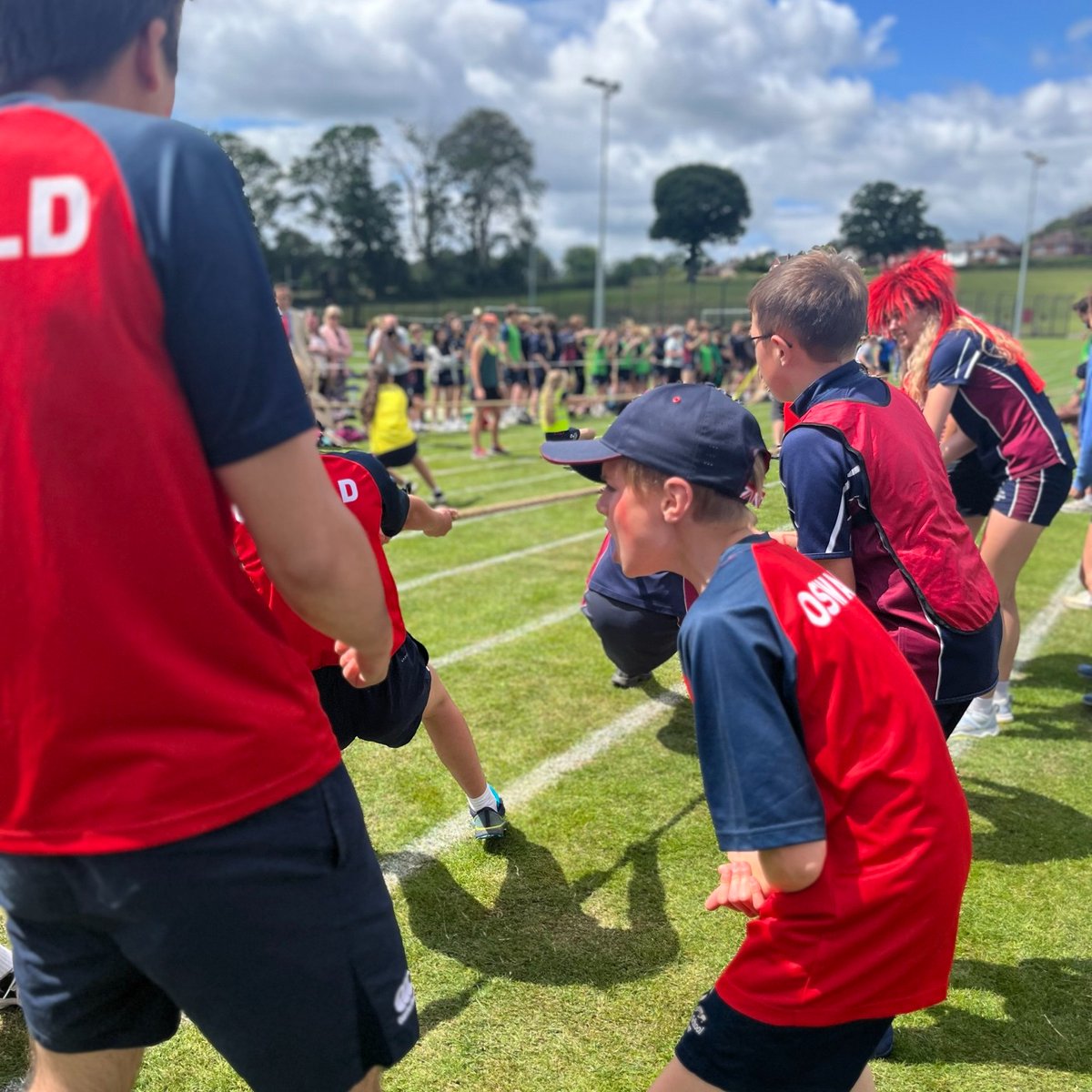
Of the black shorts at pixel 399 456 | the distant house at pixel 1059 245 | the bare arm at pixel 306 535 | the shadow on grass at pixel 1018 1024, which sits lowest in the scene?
the shadow on grass at pixel 1018 1024

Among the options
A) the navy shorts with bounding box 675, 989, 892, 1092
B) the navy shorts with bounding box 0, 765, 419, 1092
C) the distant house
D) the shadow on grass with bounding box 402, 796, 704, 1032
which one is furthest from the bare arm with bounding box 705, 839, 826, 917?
the distant house

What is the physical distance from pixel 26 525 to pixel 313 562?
0.36m

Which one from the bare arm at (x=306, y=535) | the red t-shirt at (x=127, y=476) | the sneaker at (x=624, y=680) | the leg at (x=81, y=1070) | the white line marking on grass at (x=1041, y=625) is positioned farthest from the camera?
the white line marking on grass at (x=1041, y=625)

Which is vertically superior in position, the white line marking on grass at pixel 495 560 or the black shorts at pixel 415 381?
the black shorts at pixel 415 381

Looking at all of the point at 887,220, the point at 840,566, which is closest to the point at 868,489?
the point at 840,566

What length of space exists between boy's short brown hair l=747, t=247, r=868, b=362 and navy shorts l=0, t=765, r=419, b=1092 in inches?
80.3

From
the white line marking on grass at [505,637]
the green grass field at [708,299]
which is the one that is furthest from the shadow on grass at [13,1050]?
the green grass field at [708,299]

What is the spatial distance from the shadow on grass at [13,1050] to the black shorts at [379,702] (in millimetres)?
1207

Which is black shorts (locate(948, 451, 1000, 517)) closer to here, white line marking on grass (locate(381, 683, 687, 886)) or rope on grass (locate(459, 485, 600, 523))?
white line marking on grass (locate(381, 683, 687, 886))

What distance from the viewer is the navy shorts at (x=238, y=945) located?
129 cm

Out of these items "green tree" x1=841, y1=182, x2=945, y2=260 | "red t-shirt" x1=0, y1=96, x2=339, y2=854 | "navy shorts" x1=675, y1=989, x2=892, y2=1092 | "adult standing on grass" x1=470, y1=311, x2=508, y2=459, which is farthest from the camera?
"green tree" x1=841, y1=182, x2=945, y2=260

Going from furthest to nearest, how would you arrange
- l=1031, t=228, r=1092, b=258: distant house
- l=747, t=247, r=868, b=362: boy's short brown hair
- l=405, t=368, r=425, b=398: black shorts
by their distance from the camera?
l=1031, t=228, r=1092, b=258: distant house < l=405, t=368, r=425, b=398: black shorts < l=747, t=247, r=868, b=362: boy's short brown hair

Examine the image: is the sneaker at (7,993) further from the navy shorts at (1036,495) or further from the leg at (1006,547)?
the navy shorts at (1036,495)

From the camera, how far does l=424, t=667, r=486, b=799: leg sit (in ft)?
11.2
